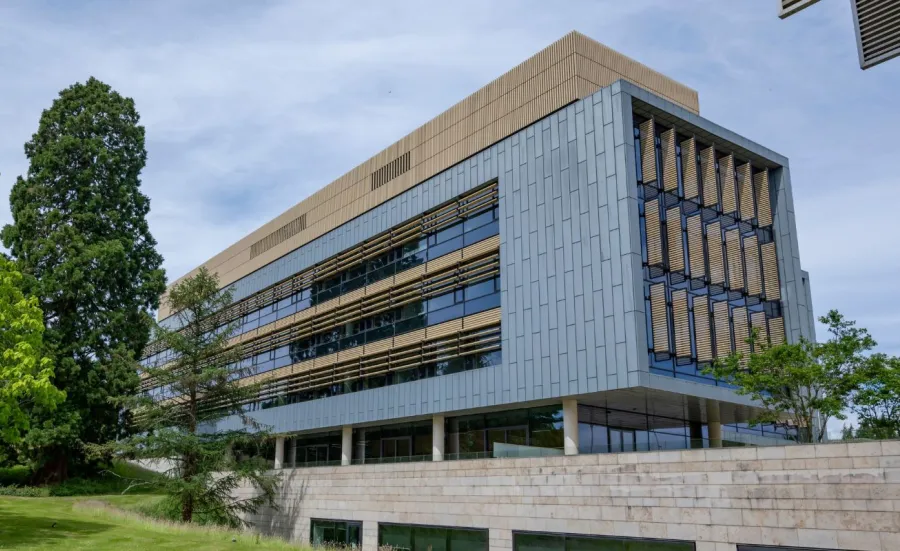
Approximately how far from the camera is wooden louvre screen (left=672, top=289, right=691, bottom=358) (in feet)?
92.8

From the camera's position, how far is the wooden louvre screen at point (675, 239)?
2956 centimetres

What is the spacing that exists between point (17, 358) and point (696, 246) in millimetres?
24881

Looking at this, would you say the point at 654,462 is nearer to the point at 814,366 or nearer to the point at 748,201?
the point at 814,366

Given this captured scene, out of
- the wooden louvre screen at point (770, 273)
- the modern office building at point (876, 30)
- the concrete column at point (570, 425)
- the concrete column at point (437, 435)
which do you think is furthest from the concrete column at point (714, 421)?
the modern office building at point (876, 30)

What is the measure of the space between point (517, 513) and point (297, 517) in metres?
16.5

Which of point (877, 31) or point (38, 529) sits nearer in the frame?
point (877, 31)

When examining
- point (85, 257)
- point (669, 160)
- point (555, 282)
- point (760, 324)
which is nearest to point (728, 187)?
point (669, 160)

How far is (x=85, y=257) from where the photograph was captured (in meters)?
45.7

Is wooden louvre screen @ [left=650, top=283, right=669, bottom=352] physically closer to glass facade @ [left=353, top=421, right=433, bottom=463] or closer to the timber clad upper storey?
the timber clad upper storey

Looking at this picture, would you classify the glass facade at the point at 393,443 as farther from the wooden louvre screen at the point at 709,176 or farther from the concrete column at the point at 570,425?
the wooden louvre screen at the point at 709,176

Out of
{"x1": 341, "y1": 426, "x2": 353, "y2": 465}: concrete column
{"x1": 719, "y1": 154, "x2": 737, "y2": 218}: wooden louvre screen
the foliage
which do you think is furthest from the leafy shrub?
{"x1": 719, "y1": 154, "x2": 737, "y2": 218}: wooden louvre screen

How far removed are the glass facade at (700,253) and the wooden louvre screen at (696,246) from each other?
40 millimetres

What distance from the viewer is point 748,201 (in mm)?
34188

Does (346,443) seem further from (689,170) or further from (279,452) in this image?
(689,170)
